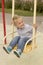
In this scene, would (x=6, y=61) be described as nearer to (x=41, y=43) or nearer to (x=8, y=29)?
(x=41, y=43)

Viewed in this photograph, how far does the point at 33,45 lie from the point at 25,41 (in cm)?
18

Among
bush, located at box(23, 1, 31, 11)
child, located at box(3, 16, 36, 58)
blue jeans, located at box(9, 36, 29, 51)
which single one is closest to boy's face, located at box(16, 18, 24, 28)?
child, located at box(3, 16, 36, 58)

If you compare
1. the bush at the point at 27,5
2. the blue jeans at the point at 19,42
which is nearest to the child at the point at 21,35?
the blue jeans at the point at 19,42

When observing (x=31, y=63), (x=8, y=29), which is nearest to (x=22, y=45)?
(x=31, y=63)

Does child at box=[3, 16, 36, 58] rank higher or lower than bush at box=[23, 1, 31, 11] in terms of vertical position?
higher

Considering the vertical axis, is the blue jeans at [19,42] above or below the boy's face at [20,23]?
below

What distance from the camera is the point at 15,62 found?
556 cm

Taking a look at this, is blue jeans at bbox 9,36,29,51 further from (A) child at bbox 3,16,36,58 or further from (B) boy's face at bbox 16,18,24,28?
(B) boy's face at bbox 16,18,24,28

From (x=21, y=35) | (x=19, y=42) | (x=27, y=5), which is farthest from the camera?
(x=27, y=5)

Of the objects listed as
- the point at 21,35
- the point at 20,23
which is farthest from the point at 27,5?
the point at 20,23

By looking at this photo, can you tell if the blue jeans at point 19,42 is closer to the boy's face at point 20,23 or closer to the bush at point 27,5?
the boy's face at point 20,23

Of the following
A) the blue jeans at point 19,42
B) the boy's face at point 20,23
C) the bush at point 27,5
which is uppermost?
the boy's face at point 20,23

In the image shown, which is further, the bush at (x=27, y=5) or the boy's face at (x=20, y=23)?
the bush at (x=27, y=5)

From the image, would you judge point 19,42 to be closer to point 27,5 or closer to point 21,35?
point 21,35
